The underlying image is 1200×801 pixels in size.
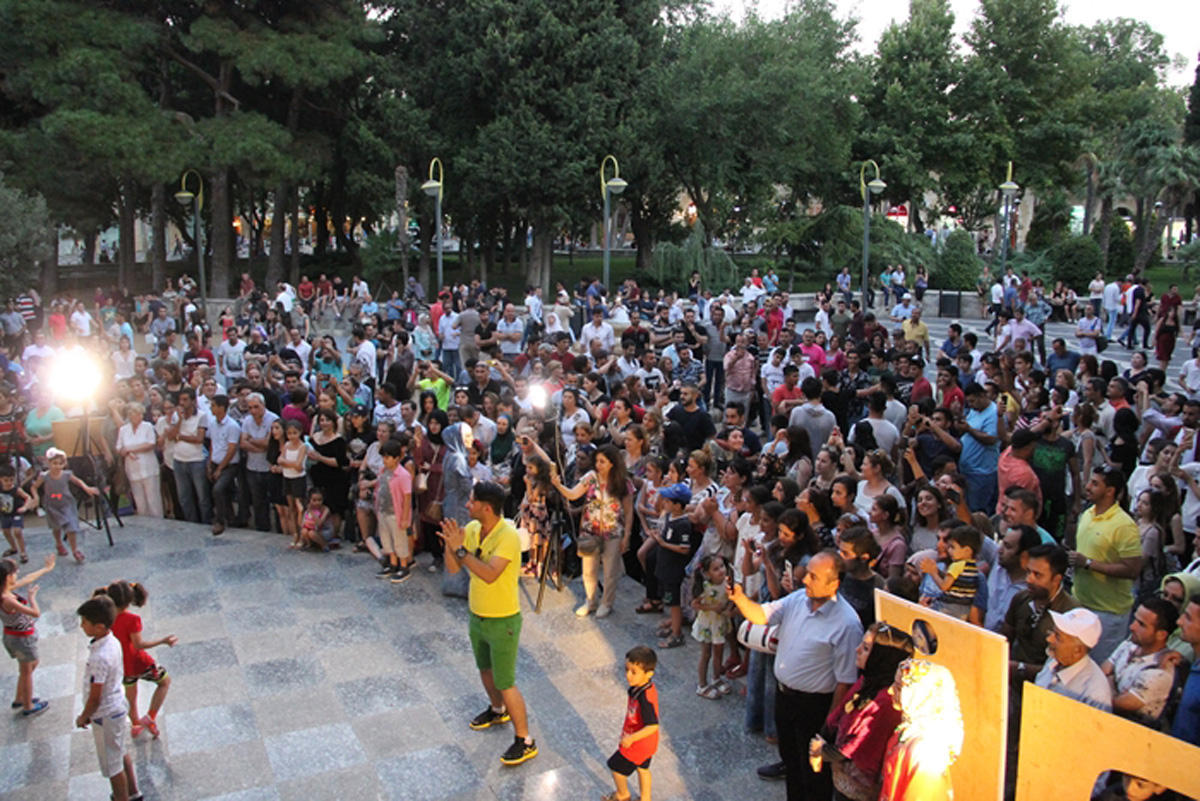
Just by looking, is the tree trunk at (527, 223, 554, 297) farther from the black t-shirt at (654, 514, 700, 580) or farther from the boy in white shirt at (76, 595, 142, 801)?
the boy in white shirt at (76, 595, 142, 801)

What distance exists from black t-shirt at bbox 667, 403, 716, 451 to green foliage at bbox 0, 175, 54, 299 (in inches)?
649

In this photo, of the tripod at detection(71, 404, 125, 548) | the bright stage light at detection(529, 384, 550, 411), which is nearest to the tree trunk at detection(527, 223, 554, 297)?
the bright stage light at detection(529, 384, 550, 411)

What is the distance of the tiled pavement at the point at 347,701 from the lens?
19.4 ft

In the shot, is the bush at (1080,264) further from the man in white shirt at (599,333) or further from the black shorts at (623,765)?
the black shorts at (623,765)

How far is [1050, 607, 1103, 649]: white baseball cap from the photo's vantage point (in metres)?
4.44

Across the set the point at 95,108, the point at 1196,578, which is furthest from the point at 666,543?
the point at 95,108

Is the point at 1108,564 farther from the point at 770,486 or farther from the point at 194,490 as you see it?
the point at 194,490

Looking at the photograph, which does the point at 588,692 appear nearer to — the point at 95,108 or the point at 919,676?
the point at 919,676

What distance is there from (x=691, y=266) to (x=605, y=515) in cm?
2264

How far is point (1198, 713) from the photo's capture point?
176 inches

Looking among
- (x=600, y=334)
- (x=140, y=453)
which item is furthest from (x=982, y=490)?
(x=140, y=453)

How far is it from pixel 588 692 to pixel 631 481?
6.23 feet

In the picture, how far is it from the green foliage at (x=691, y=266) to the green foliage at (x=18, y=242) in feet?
52.3

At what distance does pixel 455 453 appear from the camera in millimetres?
8586
